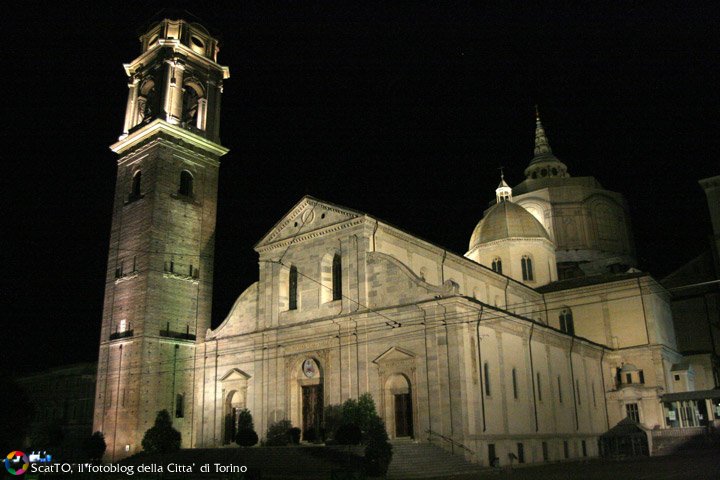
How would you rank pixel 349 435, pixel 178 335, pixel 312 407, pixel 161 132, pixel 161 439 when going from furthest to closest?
pixel 161 132 → pixel 178 335 → pixel 312 407 → pixel 161 439 → pixel 349 435

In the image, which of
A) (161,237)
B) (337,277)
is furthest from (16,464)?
(161,237)

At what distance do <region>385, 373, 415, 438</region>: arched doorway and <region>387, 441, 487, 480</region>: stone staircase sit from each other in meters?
2.39

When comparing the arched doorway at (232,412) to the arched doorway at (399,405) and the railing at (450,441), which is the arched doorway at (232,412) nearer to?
the arched doorway at (399,405)

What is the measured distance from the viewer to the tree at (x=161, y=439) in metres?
33.3

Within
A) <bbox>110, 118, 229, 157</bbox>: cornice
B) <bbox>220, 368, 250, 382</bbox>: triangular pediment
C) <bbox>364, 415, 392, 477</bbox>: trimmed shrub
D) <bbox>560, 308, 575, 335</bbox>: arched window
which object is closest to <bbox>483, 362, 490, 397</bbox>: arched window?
<bbox>364, 415, 392, 477</bbox>: trimmed shrub

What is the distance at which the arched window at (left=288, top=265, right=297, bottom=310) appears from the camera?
36688 mm

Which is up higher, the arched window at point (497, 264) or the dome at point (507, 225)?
the dome at point (507, 225)

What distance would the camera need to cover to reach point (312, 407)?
33.7 meters

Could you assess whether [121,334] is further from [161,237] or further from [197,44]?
[197,44]

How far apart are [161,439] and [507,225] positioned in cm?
2934

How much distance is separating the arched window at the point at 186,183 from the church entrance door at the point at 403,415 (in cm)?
1989

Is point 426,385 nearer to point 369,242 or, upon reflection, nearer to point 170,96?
point 369,242

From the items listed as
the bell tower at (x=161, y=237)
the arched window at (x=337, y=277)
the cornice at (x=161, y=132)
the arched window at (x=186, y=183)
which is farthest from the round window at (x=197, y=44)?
the arched window at (x=337, y=277)

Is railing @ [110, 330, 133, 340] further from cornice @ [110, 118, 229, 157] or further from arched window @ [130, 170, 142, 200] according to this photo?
cornice @ [110, 118, 229, 157]
